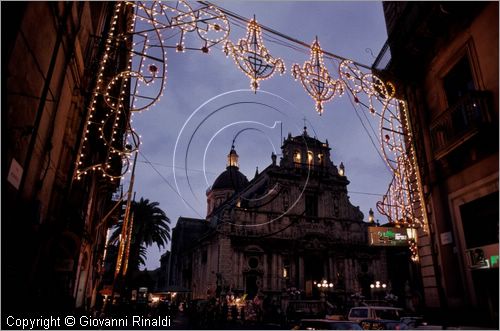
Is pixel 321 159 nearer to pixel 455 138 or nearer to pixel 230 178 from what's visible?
pixel 230 178

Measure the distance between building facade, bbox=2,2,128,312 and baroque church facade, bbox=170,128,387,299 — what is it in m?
25.3

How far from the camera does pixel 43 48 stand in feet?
24.0

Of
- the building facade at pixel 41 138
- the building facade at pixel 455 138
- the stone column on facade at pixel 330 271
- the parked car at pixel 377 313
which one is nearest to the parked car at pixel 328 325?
the building facade at pixel 455 138

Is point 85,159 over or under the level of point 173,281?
over

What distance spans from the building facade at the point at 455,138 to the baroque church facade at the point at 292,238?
25.2 meters

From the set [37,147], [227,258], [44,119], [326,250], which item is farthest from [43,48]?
[326,250]

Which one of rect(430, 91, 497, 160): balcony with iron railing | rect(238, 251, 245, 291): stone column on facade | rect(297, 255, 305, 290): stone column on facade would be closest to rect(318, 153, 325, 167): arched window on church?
rect(297, 255, 305, 290): stone column on facade

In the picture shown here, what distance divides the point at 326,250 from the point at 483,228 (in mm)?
32681

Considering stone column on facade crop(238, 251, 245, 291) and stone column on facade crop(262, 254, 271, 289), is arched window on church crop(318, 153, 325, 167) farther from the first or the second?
stone column on facade crop(238, 251, 245, 291)

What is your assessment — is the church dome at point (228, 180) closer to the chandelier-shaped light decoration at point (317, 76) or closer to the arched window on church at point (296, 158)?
the arched window on church at point (296, 158)

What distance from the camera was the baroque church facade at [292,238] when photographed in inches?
1455

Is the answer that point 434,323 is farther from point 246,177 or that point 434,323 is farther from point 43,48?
point 246,177

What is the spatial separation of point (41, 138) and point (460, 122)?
1085 centimetres

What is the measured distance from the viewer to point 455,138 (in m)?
8.89
